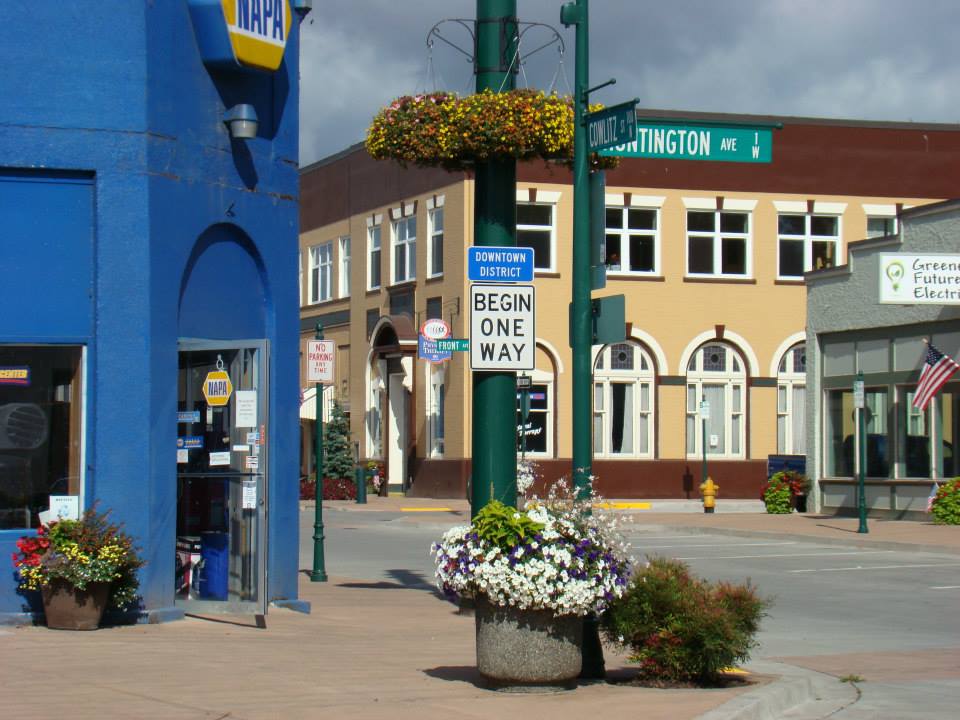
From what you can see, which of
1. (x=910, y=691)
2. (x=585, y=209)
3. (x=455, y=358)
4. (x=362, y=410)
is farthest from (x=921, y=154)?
(x=910, y=691)

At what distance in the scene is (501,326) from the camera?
12.9 metres

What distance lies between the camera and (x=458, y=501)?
138 ft

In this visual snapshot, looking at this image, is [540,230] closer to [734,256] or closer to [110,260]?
[734,256]

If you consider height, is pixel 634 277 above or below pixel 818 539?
above

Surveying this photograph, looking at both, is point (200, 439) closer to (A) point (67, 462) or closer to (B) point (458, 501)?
(A) point (67, 462)

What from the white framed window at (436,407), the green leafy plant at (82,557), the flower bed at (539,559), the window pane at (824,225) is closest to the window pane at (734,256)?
the window pane at (824,225)

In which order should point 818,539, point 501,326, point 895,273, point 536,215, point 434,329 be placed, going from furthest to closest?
point 536,215 → point 434,329 → point 895,273 → point 818,539 → point 501,326

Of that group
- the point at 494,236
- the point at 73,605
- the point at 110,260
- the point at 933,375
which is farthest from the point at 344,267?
the point at 73,605

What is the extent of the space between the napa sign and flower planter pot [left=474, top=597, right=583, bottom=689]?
5961 mm

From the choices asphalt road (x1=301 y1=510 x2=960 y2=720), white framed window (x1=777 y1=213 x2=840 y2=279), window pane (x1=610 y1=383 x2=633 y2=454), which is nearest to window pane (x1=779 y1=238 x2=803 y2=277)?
white framed window (x1=777 y1=213 x2=840 y2=279)

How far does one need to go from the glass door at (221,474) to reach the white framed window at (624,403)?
1191 inches

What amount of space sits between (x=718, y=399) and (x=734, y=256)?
4363mm

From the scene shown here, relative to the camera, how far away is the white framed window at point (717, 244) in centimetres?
4438

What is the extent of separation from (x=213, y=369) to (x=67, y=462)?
1.61 metres
